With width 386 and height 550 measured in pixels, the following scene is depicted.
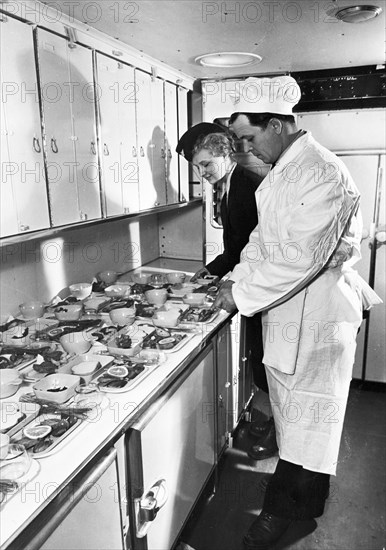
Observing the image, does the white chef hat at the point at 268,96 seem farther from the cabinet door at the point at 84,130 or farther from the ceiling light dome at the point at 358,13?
the cabinet door at the point at 84,130

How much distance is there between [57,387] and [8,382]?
143 mm

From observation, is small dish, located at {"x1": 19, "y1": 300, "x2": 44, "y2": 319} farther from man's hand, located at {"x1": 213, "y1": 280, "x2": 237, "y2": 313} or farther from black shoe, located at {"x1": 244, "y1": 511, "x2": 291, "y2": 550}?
black shoe, located at {"x1": 244, "y1": 511, "x2": 291, "y2": 550}

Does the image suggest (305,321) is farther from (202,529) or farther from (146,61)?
(146,61)

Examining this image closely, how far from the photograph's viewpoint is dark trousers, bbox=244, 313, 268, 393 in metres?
2.34

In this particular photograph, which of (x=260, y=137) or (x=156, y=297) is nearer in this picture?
(x=260, y=137)

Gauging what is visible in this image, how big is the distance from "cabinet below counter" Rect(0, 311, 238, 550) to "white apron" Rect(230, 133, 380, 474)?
0.99 feet

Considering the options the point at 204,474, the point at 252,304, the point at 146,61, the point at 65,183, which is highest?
the point at 146,61

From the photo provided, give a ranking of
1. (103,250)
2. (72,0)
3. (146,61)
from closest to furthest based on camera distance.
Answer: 1. (72,0)
2. (146,61)
3. (103,250)

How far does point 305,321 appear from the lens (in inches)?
69.8

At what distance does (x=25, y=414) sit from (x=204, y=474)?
0.97m

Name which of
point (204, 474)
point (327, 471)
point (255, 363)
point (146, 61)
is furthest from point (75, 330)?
point (146, 61)

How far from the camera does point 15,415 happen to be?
124 centimetres

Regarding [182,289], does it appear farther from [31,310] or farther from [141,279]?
[31,310]

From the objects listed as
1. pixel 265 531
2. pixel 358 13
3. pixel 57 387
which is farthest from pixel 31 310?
pixel 358 13
